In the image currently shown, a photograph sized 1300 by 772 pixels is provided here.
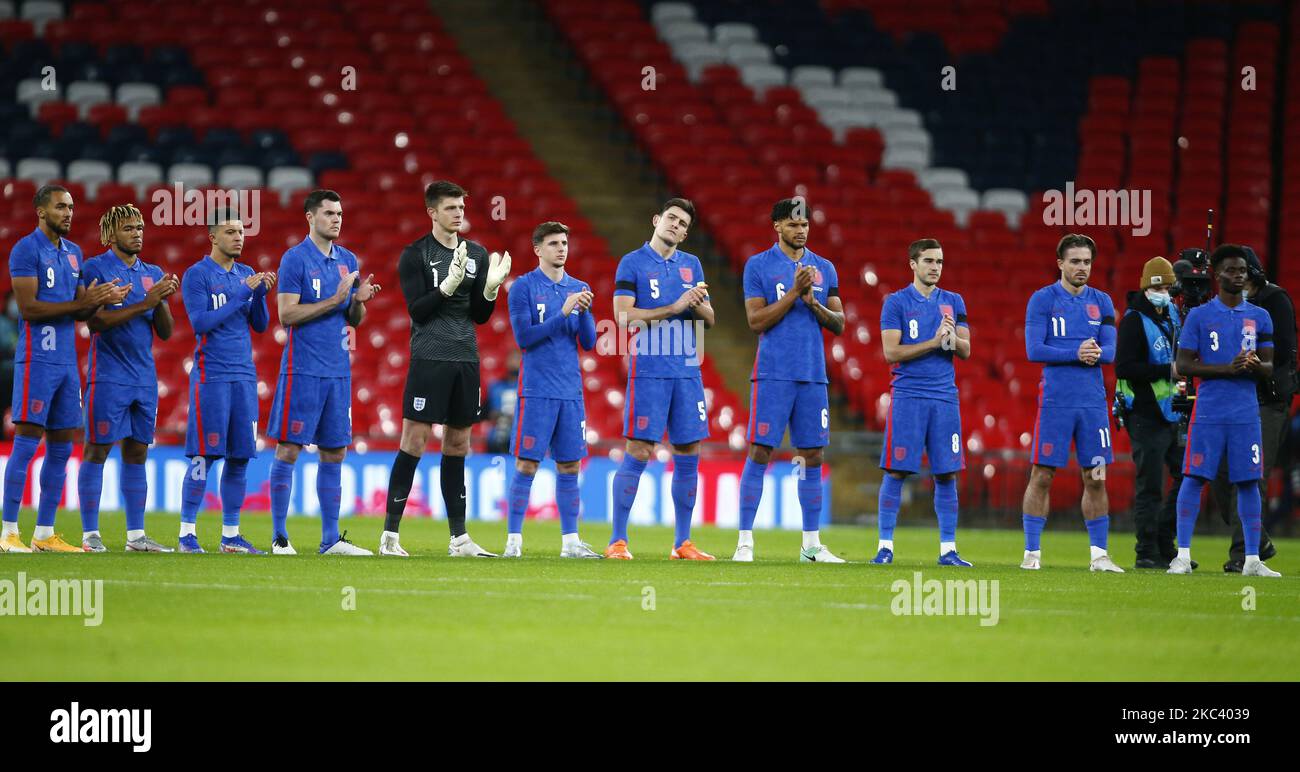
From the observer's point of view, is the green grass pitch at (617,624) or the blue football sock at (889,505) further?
the blue football sock at (889,505)

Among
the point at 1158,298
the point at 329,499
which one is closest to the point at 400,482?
the point at 329,499

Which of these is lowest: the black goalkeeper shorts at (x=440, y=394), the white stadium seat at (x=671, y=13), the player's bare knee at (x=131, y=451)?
the player's bare knee at (x=131, y=451)

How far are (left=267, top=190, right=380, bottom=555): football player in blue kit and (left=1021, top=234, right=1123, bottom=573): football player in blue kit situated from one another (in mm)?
4700

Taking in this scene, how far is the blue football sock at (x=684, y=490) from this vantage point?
38.7ft

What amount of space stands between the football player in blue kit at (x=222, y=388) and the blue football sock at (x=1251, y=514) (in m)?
6.82

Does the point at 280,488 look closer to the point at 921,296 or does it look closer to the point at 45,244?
the point at 45,244

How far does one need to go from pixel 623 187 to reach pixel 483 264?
14290 millimetres

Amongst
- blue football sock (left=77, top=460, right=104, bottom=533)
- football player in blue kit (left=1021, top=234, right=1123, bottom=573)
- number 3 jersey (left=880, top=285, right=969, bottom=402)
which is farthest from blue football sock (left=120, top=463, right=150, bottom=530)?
football player in blue kit (left=1021, top=234, right=1123, bottom=573)

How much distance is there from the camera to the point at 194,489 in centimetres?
1146

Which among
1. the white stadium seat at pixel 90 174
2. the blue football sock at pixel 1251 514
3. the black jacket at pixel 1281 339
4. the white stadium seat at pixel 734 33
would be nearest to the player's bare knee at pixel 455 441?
the blue football sock at pixel 1251 514

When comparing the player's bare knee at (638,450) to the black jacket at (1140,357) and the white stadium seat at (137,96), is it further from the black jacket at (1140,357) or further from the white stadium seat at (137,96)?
the white stadium seat at (137,96)

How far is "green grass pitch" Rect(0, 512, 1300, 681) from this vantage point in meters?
6.48

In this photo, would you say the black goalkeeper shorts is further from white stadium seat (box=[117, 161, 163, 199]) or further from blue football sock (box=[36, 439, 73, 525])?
white stadium seat (box=[117, 161, 163, 199])

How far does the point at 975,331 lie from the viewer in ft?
72.0
